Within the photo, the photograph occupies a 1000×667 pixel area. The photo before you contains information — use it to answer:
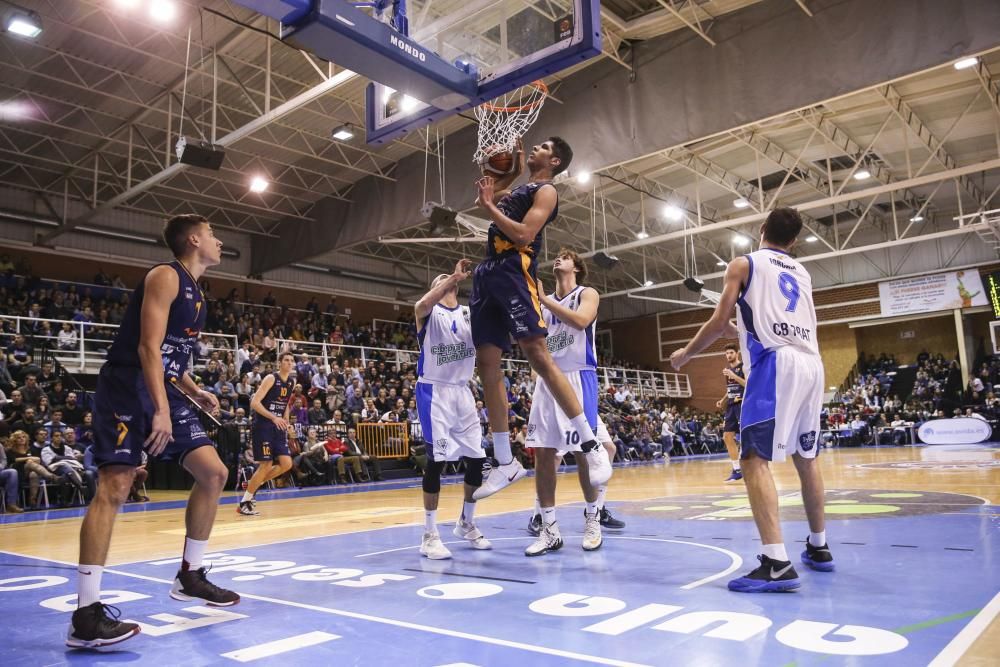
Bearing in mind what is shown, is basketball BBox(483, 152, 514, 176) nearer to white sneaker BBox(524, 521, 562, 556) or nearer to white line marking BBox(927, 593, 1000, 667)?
white sneaker BBox(524, 521, 562, 556)

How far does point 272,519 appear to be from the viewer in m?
7.54

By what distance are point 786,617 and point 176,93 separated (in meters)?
17.9

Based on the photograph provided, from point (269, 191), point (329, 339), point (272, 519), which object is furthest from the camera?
point (329, 339)

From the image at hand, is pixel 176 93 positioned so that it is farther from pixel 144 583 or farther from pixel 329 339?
pixel 144 583

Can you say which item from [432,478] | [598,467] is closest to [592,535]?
[598,467]

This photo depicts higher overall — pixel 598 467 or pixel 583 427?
pixel 583 427

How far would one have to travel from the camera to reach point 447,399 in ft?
16.7

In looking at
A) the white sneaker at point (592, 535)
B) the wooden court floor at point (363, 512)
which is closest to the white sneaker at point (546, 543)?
the white sneaker at point (592, 535)

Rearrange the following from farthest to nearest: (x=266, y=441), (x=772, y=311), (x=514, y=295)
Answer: (x=266, y=441) → (x=514, y=295) → (x=772, y=311)

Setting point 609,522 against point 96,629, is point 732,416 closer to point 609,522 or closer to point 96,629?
point 609,522

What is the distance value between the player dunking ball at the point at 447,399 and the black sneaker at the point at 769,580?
1963 millimetres

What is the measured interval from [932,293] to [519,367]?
17878 millimetres

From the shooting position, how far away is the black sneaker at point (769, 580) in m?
3.11

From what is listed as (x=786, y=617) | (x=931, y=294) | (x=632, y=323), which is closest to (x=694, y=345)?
(x=786, y=617)
